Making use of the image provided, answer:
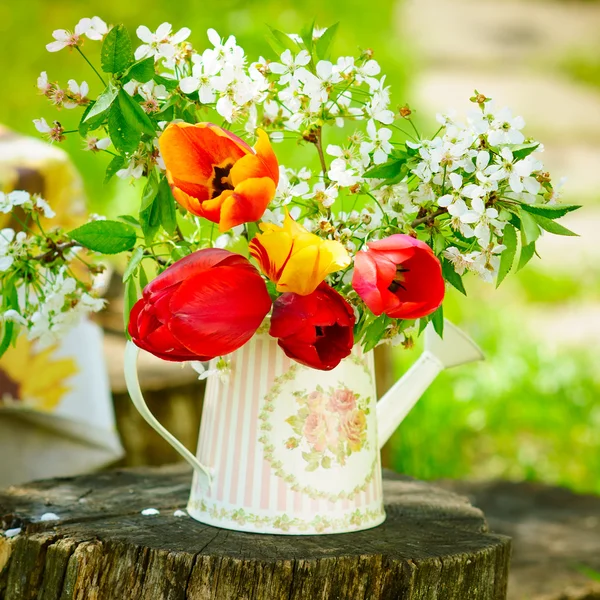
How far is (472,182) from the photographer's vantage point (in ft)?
2.90

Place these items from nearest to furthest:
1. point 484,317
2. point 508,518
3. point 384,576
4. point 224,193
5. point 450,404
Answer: point 224,193, point 384,576, point 508,518, point 450,404, point 484,317

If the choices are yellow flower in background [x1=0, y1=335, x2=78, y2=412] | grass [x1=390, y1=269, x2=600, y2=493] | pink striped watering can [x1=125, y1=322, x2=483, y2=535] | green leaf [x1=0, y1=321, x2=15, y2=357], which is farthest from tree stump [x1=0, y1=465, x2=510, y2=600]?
grass [x1=390, y1=269, x2=600, y2=493]

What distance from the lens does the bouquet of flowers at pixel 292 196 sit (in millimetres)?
809

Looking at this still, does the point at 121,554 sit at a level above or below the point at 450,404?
below

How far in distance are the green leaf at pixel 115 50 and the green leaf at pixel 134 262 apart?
173 millimetres

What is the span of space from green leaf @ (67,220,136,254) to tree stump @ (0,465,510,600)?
0.31 meters

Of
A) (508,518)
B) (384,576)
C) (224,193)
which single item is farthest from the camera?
(508,518)

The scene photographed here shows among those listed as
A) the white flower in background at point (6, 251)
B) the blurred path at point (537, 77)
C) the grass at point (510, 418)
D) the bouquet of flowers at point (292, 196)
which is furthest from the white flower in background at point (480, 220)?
the blurred path at point (537, 77)

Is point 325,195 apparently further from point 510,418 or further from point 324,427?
point 510,418

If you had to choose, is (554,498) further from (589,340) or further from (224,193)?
(589,340)

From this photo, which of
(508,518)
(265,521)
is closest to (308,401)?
(265,521)

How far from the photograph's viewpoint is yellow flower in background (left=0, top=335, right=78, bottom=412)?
1698 mm

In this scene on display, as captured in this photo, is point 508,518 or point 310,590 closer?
point 310,590

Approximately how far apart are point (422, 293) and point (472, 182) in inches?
5.6
